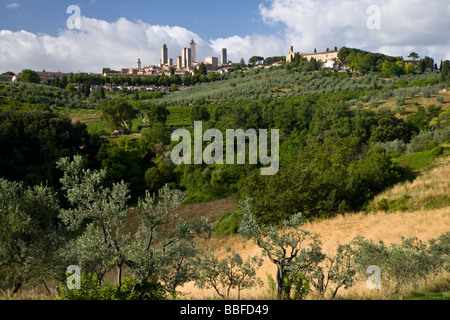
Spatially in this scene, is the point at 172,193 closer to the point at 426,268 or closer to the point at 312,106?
the point at 426,268

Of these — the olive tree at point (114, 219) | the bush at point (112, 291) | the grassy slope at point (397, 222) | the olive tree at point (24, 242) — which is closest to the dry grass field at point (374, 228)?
the grassy slope at point (397, 222)

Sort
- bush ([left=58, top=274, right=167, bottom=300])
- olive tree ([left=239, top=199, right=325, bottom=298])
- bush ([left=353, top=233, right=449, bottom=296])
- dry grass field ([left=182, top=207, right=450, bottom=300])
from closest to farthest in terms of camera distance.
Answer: bush ([left=58, top=274, right=167, bottom=300]) < olive tree ([left=239, top=199, right=325, bottom=298]) < bush ([left=353, top=233, right=449, bottom=296]) < dry grass field ([left=182, top=207, right=450, bottom=300])

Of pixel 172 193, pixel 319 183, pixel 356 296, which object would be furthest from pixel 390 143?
pixel 172 193

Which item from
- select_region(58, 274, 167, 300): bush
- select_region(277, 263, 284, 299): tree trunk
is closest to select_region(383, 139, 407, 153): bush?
select_region(277, 263, 284, 299): tree trunk

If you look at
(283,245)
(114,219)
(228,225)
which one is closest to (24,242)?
(114,219)

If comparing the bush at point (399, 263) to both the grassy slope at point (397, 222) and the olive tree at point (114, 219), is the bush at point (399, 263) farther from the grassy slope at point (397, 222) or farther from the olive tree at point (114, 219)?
the grassy slope at point (397, 222)

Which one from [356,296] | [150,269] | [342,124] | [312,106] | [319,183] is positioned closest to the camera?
[150,269]

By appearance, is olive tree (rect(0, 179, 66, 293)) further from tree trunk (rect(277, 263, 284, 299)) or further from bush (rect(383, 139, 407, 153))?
bush (rect(383, 139, 407, 153))

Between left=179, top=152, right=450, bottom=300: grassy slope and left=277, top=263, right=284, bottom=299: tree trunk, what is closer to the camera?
left=277, top=263, right=284, bottom=299: tree trunk

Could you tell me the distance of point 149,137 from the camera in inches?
1430

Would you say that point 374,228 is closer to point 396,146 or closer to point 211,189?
point 396,146

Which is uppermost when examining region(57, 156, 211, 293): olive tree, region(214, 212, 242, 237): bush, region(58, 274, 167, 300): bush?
region(57, 156, 211, 293): olive tree

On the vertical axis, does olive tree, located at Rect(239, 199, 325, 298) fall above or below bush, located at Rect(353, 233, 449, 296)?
above
